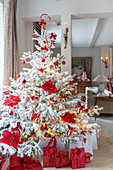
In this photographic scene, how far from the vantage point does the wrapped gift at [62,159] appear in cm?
217

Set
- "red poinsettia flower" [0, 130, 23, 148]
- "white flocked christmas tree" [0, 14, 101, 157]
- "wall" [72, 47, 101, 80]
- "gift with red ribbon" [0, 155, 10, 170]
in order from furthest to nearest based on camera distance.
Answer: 1. "wall" [72, 47, 101, 80]
2. "white flocked christmas tree" [0, 14, 101, 157]
3. "red poinsettia flower" [0, 130, 23, 148]
4. "gift with red ribbon" [0, 155, 10, 170]

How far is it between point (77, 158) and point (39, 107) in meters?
0.85

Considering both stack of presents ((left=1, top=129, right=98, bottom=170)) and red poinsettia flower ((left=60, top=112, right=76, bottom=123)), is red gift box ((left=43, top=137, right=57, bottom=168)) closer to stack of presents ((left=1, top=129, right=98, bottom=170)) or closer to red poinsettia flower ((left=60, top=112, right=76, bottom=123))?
stack of presents ((left=1, top=129, right=98, bottom=170))

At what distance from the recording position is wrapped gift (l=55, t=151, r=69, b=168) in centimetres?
217

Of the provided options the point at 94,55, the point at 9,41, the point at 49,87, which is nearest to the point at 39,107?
the point at 49,87

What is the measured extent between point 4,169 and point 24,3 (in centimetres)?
299

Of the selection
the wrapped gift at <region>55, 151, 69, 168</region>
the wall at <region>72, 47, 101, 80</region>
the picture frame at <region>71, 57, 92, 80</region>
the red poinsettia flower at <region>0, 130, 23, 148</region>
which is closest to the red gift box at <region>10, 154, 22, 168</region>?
the red poinsettia flower at <region>0, 130, 23, 148</region>

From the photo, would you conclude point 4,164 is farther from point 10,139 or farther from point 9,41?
point 9,41

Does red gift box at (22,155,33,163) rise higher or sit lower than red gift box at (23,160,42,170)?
higher

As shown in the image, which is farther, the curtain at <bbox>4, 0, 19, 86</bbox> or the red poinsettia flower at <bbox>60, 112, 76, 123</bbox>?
the curtain at <bbox>4, 0, 19, 86</bbox>

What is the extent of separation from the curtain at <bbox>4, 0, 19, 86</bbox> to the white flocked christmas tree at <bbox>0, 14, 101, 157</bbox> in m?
0.58

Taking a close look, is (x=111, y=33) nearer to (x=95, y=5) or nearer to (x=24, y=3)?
(x=95, y=5)

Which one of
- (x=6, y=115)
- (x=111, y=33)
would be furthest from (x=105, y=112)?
(x=6, y=115)

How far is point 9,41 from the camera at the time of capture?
2.75m
